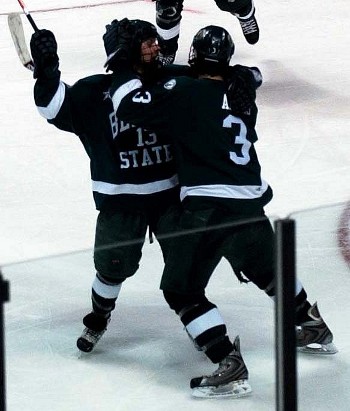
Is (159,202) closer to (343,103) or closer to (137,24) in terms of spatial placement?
(137,24)

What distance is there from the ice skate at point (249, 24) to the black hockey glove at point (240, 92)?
272cm

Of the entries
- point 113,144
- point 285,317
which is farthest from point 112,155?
point 285,317

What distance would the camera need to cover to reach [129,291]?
3375 millimetres

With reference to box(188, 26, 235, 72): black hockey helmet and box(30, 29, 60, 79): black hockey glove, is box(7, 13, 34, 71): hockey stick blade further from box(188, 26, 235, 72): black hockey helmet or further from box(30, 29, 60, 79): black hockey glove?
box(188, 26, 235, 72): black hockey helmet

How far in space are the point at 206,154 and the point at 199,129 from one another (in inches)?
2.4

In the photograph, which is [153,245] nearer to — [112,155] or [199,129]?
[199,129]

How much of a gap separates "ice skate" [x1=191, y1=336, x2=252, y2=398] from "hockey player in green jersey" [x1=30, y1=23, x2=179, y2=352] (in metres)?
0.35

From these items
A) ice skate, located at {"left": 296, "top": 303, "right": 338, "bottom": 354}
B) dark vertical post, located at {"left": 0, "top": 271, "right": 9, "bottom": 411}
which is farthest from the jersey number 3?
dark vertical post, located at {"left": 0, "top": 271, "right": 9, "bottom": 411}

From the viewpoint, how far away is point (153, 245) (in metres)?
2.79

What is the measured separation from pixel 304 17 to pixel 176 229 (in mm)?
3817

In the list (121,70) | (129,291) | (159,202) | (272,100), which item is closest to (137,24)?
(121,70)

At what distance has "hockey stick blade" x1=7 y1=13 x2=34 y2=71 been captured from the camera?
3914 mm

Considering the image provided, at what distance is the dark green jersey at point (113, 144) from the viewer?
3623 millimetres

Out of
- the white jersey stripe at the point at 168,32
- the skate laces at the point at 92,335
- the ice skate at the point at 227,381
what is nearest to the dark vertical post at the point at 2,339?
the ice skate at the point at 227,381
